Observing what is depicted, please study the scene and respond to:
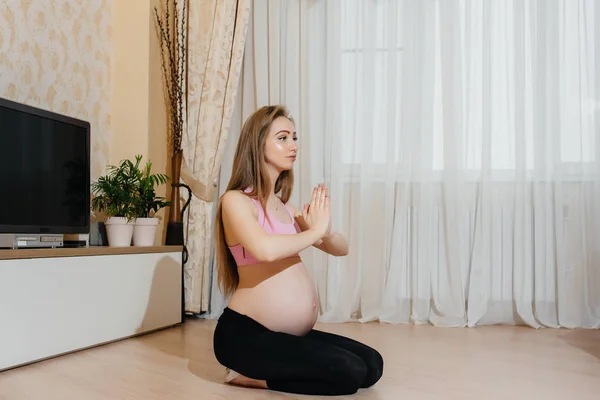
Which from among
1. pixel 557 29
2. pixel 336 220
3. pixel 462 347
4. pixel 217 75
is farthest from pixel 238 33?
pixel 462 347

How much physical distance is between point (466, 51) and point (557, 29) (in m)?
0.51

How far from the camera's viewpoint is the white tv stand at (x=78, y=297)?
241 cm

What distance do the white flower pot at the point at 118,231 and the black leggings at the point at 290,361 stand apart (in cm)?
149

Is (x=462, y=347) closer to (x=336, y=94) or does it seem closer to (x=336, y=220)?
(x=336, y=220)

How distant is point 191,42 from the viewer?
12.6ft

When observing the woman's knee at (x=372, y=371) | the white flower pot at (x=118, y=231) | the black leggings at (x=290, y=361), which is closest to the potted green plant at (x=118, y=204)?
the white flower pot at (x=118, y=231)

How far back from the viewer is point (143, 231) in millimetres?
3453

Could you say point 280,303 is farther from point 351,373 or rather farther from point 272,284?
point 351,373

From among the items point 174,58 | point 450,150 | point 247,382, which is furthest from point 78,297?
point 450,150

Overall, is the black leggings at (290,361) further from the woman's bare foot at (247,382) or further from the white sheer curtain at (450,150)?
the white sheer curtain at (450,150)

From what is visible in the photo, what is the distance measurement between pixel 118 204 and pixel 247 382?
1.66m

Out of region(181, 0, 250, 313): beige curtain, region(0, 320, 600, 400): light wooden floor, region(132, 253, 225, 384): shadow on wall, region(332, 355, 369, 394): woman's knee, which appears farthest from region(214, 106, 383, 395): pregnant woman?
region(181, 0, 250, 313): beige curtain

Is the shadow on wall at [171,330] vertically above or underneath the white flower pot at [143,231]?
underneath

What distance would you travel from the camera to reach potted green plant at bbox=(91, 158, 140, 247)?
3.36 meters
